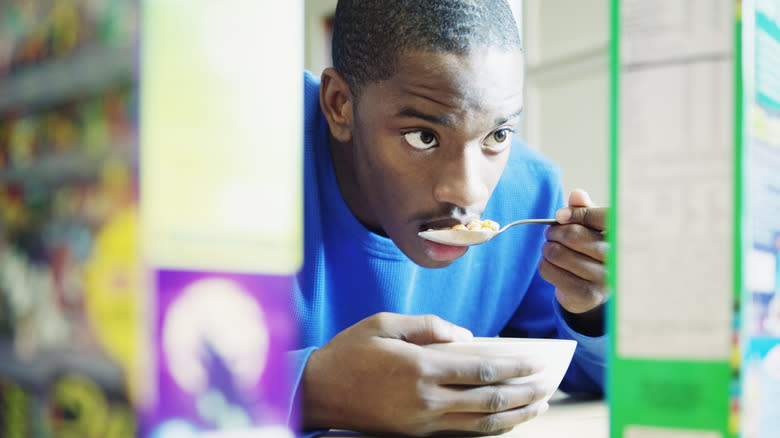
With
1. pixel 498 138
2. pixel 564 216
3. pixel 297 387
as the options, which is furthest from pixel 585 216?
pixel 297 387

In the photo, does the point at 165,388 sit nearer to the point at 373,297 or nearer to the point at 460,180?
the point at 460,180

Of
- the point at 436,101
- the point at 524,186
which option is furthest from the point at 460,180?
the point at 524,186

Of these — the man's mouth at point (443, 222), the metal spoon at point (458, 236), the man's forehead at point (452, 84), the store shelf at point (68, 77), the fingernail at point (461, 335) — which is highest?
the man's forehead at point (452, 84)

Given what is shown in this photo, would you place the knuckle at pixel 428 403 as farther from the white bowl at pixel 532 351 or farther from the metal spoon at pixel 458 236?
the metal spoon at pixel 458 236

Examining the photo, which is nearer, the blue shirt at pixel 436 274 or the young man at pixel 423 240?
the young man at pixel 423 240

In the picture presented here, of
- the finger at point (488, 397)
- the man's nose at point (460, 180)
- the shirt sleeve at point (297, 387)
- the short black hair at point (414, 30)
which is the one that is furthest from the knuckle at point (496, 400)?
the short black hair at point (414, 30)

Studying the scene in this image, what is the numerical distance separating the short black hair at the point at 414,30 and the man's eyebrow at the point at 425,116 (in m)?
0.04

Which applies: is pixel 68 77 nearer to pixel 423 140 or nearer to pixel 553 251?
pixel 423 140

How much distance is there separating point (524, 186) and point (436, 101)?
16.0 inches

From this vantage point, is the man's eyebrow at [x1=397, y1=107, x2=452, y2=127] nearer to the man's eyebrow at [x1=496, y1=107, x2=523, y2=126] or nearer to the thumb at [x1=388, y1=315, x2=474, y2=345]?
the man's eyebrow at [x1=496, y1=107, x2=523, y2=126]

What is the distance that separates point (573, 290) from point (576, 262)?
35mm

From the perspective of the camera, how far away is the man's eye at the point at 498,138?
2.32 feet

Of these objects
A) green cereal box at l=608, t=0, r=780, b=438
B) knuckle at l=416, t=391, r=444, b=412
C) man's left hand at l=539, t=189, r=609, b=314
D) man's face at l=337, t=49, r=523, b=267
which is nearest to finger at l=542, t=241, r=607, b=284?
man's left hand at l=539, t=189, r=609, b=314

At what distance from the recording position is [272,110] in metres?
0.26
